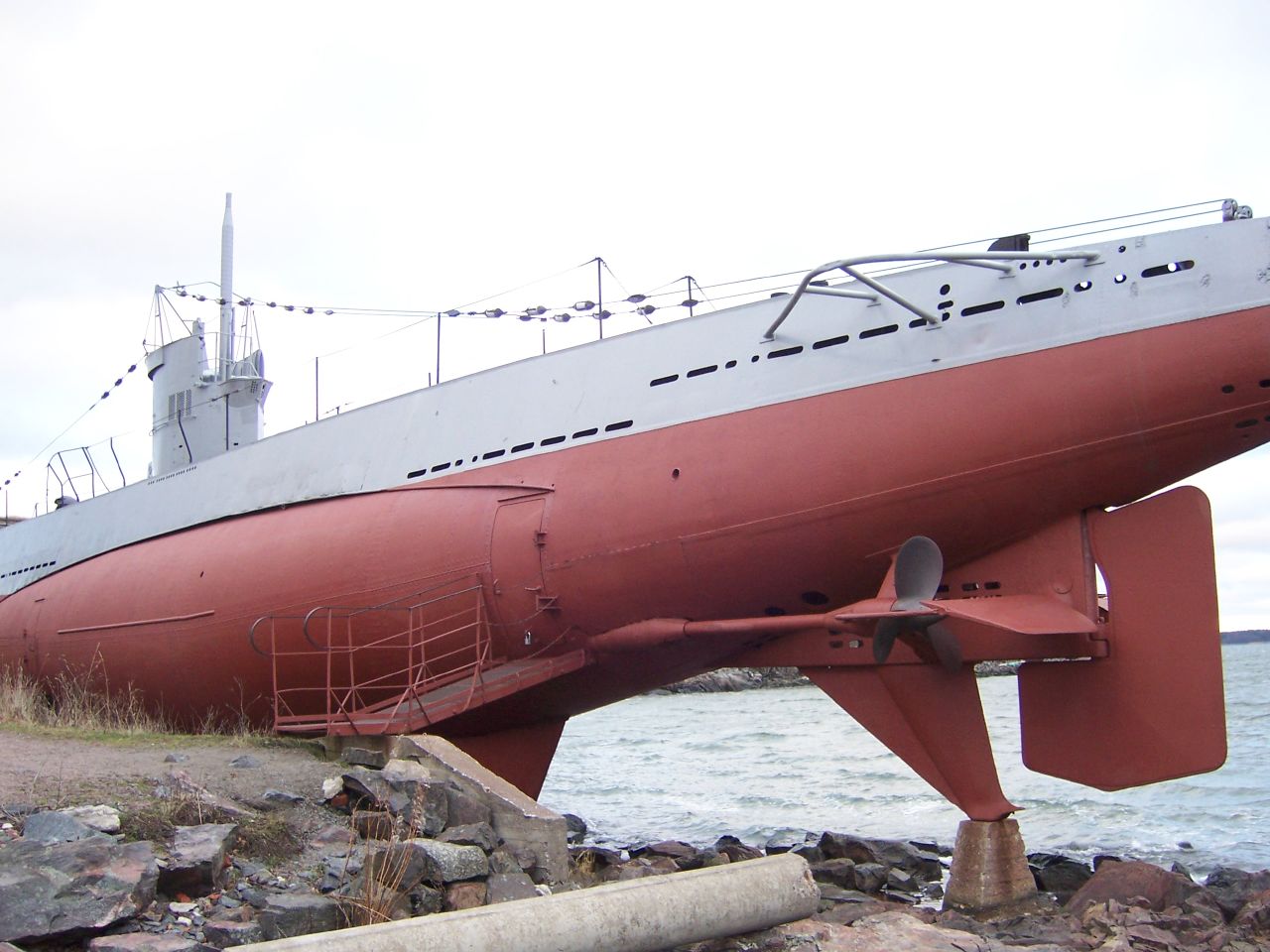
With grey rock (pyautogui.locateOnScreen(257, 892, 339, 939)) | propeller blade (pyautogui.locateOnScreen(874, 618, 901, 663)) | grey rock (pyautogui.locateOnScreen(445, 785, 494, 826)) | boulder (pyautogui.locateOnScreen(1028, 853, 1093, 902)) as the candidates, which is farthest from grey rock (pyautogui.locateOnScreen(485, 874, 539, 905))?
boulder (pyautogui.locateOnScreen(1028, 853, 1093, 902))

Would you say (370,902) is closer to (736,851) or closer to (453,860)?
(453,860)

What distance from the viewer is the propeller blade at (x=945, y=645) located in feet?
29.1

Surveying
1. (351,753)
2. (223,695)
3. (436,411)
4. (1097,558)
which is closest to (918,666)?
(1097,558)

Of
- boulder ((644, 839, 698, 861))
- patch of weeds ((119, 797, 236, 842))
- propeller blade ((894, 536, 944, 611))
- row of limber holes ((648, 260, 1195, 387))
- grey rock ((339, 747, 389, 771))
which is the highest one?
row of limber holes ((648, 260, 1195, 387))

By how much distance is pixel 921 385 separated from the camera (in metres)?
9.20

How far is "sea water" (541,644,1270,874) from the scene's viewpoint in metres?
15.4

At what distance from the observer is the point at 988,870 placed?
9328 millimetres

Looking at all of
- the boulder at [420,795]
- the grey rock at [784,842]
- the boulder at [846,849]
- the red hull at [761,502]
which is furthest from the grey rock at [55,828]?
the grey rock at [784,842]

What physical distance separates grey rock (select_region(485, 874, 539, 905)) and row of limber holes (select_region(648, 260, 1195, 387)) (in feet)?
15.5

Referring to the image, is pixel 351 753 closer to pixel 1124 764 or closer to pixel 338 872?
pixel 338 872

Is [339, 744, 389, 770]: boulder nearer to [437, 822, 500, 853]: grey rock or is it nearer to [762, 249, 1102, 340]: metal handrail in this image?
[437, 822, 500, 853]: grey rock

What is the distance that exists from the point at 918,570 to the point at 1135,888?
3.23 m

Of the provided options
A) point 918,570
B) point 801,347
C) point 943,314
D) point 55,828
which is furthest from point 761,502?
point 55,828

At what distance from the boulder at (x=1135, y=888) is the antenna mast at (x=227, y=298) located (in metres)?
13.0
